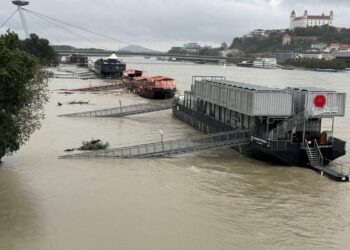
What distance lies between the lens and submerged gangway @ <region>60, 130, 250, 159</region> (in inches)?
1244

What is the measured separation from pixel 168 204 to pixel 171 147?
10.6m

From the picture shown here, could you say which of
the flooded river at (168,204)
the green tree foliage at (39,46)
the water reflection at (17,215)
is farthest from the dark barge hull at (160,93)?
the green tree foliage at (39,46)

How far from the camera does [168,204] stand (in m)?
22.7

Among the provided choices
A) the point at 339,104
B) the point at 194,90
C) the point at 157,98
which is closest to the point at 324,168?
the point at 339,104

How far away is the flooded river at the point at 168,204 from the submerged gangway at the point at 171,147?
0.66 metres

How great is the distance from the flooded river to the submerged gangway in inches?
26.1

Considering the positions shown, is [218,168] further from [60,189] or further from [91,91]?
[91,91]

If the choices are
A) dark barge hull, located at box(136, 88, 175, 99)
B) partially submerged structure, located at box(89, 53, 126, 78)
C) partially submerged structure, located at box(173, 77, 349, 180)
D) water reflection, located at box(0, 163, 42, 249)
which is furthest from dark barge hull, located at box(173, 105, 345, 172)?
partially submerged structure, located at box(89, 53, 126, 78)

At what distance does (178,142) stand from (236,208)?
11.2 metres

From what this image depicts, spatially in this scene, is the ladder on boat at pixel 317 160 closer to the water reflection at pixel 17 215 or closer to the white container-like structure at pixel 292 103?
the white container-like structure at pixel 292 103

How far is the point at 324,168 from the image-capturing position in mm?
29266

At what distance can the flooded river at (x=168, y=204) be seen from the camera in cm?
1856

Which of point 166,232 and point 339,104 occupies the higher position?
point 339,104

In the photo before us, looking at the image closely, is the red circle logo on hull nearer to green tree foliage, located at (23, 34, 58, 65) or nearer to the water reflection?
the water reflection
